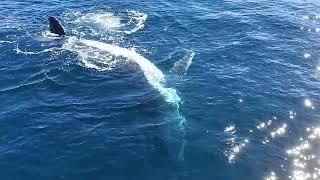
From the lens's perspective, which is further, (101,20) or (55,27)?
(101,20)

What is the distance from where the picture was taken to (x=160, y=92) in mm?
35625

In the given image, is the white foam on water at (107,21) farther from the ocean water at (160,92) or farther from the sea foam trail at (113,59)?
the sea foam trail at (113,59)

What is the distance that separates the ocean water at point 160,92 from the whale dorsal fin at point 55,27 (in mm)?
987

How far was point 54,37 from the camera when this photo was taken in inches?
1770

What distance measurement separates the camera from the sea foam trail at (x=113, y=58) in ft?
118

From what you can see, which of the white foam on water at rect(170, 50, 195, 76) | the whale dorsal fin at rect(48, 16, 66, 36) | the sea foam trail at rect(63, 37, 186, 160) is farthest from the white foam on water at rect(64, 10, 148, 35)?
the white foam on water at rect(170, 50, 195, 76)

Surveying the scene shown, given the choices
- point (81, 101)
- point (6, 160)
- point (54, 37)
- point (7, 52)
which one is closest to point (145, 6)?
point (54, 37)

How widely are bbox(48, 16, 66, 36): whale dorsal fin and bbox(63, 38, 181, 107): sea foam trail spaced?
1.31m

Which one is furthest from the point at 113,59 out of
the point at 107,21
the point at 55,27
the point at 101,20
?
the point at 101,20

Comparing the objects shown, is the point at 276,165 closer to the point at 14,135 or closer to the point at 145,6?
the point at 14,135

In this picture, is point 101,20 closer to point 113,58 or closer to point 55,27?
point 55,27

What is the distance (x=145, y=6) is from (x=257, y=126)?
81.3 ft

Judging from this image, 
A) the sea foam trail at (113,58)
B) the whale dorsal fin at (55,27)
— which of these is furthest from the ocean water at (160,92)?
the whale dorsal fin at (55,27)

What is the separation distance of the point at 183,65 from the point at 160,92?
553 centimetres
